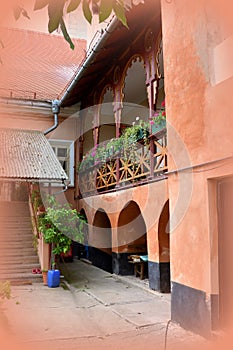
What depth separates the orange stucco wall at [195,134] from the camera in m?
5.40

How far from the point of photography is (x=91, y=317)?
679cm

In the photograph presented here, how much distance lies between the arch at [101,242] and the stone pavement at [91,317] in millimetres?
2843

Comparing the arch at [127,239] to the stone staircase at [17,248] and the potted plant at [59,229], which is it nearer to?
the potted plant at [59,229]

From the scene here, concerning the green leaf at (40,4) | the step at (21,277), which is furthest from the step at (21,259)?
the green leaf at (40,4)

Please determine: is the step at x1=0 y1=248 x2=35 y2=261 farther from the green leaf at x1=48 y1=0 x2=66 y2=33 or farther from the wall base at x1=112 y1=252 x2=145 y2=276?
the green leaf at x1=48 y1=0 x2=66 y2=33

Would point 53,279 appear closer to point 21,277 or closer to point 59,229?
point 21,277

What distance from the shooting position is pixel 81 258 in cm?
1529

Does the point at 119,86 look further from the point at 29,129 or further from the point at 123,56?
the point at 29,129

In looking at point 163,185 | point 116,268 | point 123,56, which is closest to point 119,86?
point 123,56

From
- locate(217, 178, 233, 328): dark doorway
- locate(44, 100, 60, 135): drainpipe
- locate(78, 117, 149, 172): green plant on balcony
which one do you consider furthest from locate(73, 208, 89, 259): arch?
locate(217, 178, 233, 328): dark doorway

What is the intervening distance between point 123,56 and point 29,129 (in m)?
6.06

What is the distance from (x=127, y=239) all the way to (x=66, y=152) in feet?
21.4

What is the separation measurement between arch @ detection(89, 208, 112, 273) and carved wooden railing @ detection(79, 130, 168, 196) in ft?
3.70

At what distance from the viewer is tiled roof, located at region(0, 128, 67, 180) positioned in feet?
37.5
